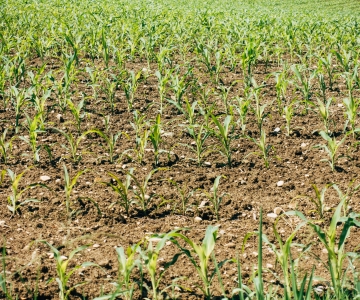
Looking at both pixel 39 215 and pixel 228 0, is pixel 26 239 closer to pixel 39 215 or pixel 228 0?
pixel 39 215

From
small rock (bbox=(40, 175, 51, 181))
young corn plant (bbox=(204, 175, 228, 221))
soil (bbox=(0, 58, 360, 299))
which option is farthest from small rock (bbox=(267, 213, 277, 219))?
small rock (bbox=(40, 175, 51, 181))

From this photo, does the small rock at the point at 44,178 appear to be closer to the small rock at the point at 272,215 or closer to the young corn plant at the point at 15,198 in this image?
the young corn plant at the point at 15,198

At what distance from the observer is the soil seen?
227cm

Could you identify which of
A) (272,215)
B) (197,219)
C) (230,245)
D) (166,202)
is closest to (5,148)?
(166,202)

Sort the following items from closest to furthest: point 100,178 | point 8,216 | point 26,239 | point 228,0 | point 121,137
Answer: point 26,239 → point 8,216 → point 100,178 → point 121,137 → point 228,0

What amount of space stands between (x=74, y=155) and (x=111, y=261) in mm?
1259

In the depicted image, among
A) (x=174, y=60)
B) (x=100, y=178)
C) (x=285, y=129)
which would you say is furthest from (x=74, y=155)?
(x=174, y=60)

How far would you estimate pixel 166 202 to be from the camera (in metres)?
2.86

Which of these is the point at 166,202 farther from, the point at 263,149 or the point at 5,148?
the point at 5,148

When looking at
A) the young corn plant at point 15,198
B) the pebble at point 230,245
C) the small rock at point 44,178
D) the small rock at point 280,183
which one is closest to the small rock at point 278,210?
the small rock at point 280,183

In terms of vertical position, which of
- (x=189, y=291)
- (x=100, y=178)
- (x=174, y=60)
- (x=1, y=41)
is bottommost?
(x=189, y=291)

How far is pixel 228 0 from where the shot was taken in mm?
26109

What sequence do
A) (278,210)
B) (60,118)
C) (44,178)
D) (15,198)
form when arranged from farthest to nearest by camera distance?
(60,118), (44,178), (278,210), (15,198)

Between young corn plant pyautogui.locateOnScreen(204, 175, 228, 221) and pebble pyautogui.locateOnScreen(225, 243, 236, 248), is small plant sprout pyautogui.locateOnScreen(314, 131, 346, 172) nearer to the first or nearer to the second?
young corn plant pyautogui.locateOnScreen(204, 175, 228, 221)
